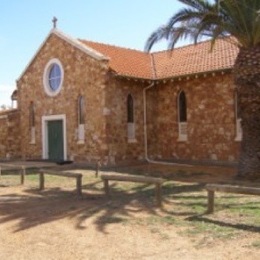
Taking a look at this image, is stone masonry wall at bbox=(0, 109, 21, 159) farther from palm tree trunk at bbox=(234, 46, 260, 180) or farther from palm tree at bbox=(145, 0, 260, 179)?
palm tree trunk at bbox=(234, 46, 260, 180)

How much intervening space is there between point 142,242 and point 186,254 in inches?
38.0

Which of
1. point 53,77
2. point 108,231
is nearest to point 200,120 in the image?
point 53,77

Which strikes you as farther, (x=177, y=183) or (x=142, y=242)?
(x=177, y=183)

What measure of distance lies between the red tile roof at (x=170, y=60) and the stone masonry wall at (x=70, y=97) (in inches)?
44.3

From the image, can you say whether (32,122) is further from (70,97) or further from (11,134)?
(70,97)

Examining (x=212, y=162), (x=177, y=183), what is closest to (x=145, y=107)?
(x=212, y=162)

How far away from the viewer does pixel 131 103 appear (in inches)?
890

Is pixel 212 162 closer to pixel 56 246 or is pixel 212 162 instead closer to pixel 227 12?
pixel 227 12

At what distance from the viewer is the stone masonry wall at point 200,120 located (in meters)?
20.0

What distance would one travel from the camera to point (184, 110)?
22.1 meters

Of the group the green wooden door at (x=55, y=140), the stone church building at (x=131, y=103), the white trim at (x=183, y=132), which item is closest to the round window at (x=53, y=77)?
the stone church building at (x=131, y=103)

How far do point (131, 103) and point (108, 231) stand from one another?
1462cm

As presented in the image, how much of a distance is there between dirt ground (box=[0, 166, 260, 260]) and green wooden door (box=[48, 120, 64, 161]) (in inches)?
460

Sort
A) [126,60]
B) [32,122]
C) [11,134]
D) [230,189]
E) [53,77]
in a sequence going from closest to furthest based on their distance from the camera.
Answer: [230,189], [126,60], [53,77], [32,122], [11,134]
